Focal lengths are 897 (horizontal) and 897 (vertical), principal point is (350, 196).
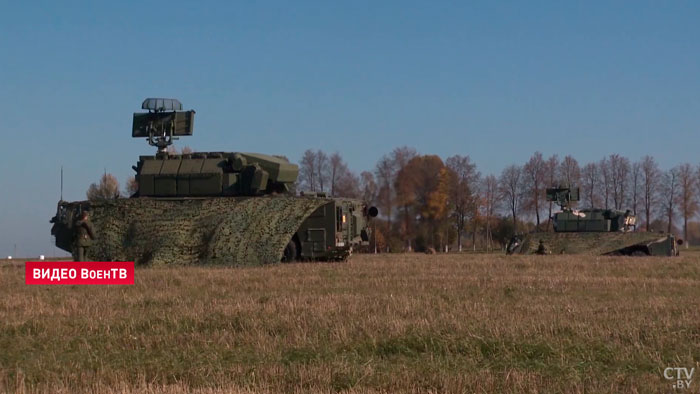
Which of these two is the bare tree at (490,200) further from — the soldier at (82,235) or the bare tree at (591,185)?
the soldier at (82,235)

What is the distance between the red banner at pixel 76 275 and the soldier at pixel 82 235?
3.53 meters

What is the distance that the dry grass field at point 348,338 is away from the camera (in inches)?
314

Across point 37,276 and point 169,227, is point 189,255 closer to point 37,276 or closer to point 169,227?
point 169,227

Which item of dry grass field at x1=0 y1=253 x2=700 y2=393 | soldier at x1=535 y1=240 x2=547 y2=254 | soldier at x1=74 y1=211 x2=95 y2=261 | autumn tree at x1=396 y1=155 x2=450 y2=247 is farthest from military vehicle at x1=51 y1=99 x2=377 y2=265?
autumn tree at x1=396 y1=155 x2=450 y2=247

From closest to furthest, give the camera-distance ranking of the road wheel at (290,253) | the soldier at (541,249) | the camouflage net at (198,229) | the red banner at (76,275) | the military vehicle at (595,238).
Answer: the red banner at (76,275) → the camouflage net at (198,229) → the road wheel at (290,253) → the military vehicle at (595,238) → the soldier at (541,249)

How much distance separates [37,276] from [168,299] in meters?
6.45

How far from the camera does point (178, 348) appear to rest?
31.9ft

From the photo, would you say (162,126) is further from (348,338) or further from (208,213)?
(348,338)

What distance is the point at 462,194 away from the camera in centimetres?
6819

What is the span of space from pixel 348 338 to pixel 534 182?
60.5 m

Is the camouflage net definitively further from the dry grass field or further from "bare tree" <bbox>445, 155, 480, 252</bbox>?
"bare tree" <bbox>445, 155, 480, 252</bbox>

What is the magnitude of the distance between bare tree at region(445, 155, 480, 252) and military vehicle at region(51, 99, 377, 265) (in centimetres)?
3707

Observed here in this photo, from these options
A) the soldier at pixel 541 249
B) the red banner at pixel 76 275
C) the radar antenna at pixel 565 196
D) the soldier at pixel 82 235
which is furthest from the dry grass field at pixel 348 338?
the radar antenna at pixel 565 196

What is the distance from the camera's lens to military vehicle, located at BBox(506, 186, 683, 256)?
37438mm
